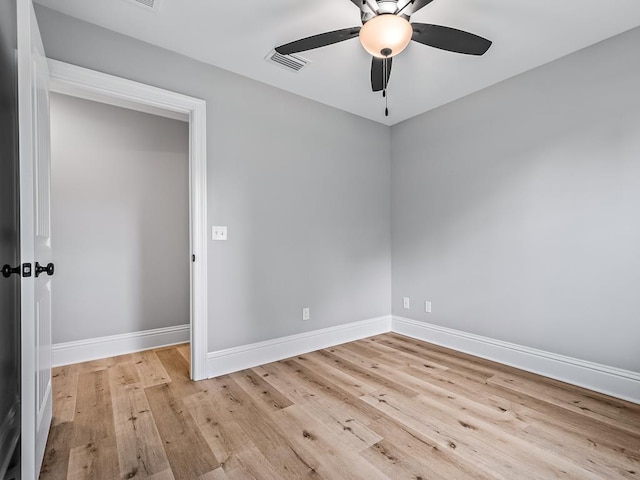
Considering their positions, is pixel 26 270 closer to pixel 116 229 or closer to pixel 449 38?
pixel 116 229

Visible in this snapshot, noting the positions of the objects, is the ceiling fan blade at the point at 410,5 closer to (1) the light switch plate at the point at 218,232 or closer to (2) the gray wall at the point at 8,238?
(1) the light switch plate at the point at 218,232

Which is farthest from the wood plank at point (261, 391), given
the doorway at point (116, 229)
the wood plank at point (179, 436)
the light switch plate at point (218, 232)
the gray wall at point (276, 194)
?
the doorway at point (116, 229)

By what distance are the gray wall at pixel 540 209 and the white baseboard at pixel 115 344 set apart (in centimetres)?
263

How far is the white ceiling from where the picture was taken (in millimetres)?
2012

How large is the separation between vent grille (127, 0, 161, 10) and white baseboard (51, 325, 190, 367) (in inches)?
109

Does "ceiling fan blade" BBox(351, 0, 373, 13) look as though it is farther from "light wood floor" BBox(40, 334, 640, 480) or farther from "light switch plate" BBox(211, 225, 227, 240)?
"light wood floor" BBox(40, 334, 640, 480)

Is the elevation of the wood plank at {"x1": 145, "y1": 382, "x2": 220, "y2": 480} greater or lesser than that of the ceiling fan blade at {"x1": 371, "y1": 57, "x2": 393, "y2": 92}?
lesser

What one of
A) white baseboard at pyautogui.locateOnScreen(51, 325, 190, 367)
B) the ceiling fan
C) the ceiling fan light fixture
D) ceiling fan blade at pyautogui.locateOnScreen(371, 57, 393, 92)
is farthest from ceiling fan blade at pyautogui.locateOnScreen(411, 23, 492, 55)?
white baseboard at pyautogui.locateOnScreen(51, 325, 190, 367)

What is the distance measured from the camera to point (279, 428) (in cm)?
191

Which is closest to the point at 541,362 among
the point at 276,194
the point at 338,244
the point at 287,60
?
the point at 338,244

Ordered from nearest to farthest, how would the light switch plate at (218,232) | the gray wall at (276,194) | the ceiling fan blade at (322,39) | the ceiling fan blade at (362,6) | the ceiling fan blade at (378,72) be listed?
the ceiling fan blade at (362,6) < the ceiling fan blade at (322,39) < the ceiling fan blade at (378,72) < the gray wall at (276,194) < the light switch plate at (218,232)

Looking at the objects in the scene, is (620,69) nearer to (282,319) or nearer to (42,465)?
(282,319)

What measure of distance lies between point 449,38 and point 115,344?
367cm

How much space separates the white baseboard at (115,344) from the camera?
289 centimetres
